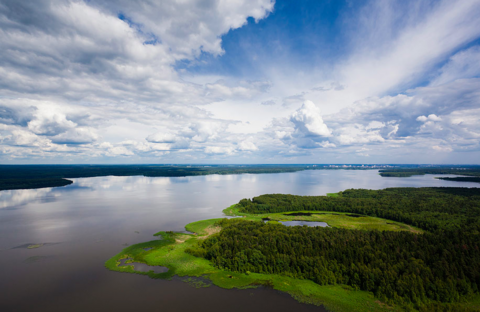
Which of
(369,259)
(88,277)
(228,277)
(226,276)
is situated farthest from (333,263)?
(88,277)

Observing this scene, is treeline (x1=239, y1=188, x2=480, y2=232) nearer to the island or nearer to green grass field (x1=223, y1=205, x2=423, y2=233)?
green grass field (x1=223, y1=205, x2=423, y2=233)

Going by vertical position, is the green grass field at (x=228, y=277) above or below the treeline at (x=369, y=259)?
below

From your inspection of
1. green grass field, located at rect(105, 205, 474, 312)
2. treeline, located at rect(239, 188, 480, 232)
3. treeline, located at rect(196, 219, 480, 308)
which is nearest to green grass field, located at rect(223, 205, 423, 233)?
treeline, located at rect(239, 188, 480, 232)

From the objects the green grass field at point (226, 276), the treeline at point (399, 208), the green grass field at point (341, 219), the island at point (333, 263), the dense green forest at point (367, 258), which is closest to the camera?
the green grass field at point (226, 276)

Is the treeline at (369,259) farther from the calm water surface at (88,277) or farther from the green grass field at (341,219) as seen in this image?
the green grass field at (341,219)

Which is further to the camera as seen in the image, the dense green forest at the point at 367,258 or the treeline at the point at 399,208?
the treeline at the point at 399,208

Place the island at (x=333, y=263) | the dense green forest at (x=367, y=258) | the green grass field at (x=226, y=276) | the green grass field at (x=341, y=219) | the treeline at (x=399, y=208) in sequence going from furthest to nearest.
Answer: the green grass field at (x=341, y=219)
the treeline at (x=399, y=208)
the dense green forest at (x=367, y=258)
the island at (x=333, y=263)
the green grass field at (x=226, y=276)

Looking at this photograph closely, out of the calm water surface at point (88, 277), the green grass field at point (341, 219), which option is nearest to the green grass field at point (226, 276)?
the calm water surface at point (88, 277)

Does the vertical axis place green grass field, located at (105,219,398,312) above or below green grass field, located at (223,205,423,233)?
below

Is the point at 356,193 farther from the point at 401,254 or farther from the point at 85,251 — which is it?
the point at 85,251

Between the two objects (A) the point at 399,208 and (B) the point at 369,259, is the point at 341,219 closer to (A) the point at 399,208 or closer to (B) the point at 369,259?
(A) the point at 399,208
